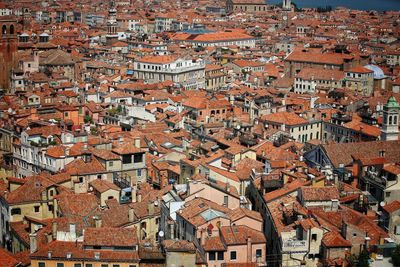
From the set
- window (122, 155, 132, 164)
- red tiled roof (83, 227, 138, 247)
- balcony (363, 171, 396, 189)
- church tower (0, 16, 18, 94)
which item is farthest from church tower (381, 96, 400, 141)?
church tower (0, 16, 18, 94)

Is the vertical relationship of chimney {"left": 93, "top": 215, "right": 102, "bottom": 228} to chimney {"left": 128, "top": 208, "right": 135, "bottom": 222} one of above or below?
above

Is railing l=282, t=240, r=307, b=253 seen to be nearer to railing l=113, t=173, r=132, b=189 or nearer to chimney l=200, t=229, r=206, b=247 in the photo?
chimney l=200, t=229, r=206, b=247

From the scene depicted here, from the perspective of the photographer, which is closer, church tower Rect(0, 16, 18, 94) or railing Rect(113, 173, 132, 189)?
railing Rect(113, 173, 132, 189)

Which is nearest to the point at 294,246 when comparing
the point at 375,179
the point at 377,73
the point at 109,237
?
the point at 109,237

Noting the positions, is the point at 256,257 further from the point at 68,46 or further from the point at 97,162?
the point at 68,46

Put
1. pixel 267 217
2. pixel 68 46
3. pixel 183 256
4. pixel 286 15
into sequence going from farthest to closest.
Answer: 1. pixel 286 15
2. pixel 68 46
3. pixel 267 217
4. pixel 183 256

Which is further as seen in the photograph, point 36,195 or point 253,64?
point 253,64

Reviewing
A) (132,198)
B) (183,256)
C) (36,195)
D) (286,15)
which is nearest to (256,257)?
(183,256)

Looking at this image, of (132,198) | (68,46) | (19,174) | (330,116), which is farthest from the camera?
(68,46)

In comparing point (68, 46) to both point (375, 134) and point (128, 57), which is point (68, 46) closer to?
point (128, 57)

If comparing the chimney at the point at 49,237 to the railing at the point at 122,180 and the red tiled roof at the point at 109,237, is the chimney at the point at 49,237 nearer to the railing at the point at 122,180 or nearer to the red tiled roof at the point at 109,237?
the red tiled roof at the point at 109,237
